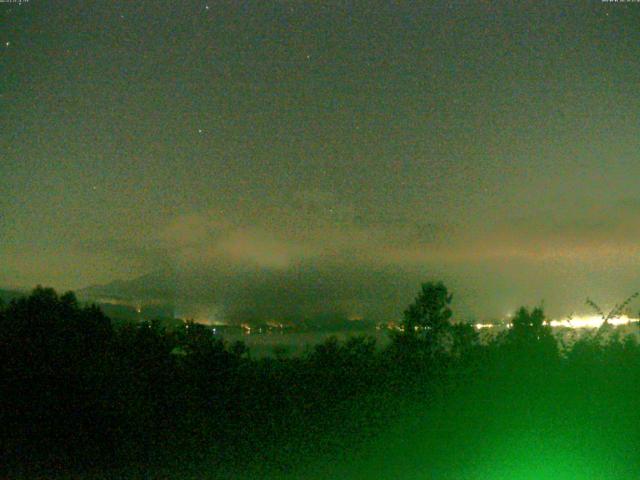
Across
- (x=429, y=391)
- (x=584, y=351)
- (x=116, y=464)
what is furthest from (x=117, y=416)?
(x=584, y=351)

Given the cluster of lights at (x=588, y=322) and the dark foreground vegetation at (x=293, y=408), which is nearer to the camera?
the dark foreground vegetation at (x=293, y=408)

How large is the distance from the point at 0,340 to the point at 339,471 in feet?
16.4

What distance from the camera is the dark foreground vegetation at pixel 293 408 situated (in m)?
8.87

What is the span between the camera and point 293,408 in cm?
980

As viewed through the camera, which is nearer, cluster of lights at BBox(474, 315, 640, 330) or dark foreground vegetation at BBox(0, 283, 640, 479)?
dark foreground vegetation at BBox(0, 283, 640, 479)

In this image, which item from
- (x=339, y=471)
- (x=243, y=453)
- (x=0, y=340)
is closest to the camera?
(x=339, y=471)

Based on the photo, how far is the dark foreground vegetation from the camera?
8867 millimetres

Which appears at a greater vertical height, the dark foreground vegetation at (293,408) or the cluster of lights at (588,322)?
the cluster of lights at (588,322)

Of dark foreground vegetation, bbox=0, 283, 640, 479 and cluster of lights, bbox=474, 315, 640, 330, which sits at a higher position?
cluster of lights, bbox=474, 315, 640, 330

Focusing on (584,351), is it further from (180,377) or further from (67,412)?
(67,412)

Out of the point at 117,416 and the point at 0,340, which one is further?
the point at 0,340

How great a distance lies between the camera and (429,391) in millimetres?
10195

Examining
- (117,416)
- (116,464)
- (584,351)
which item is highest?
(584,351)

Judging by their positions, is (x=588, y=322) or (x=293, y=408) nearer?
(x=293, y=408)
